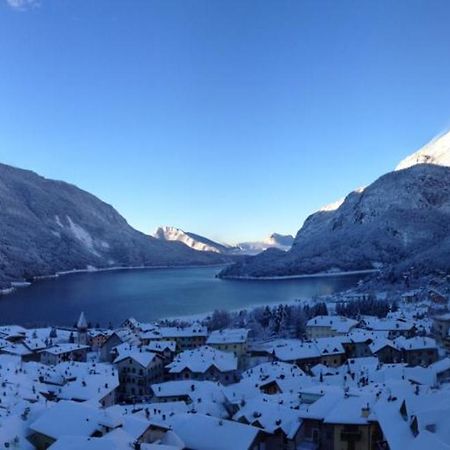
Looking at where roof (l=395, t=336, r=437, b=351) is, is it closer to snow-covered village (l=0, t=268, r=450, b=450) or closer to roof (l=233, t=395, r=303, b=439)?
snow-covered village (l=0, t=268, r=450, b=450)

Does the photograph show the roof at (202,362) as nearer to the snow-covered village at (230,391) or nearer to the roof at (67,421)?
the snow-covered village at (230,391)

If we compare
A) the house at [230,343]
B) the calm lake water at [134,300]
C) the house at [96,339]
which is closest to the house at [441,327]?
the house at [230,343]

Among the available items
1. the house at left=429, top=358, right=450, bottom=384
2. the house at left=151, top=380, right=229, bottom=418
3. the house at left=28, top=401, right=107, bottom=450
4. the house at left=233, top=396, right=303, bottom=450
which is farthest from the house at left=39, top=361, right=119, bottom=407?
the house at left=429, top=358, right=450, bottom=384

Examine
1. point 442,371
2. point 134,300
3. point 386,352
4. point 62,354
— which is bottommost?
point 62,354

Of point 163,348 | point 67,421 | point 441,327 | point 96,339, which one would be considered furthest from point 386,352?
point 96,339

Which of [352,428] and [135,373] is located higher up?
[352,428]

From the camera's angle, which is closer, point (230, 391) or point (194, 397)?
point (194, 397)

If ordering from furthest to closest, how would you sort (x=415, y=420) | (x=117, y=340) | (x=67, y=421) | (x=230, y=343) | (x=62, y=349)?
(x=117, y=340) < (x=230, y=343) < (x=62, y=349) < (x=67, y=421) < (x=415, y=420)

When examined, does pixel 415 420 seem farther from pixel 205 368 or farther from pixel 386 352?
pixel 386 352
